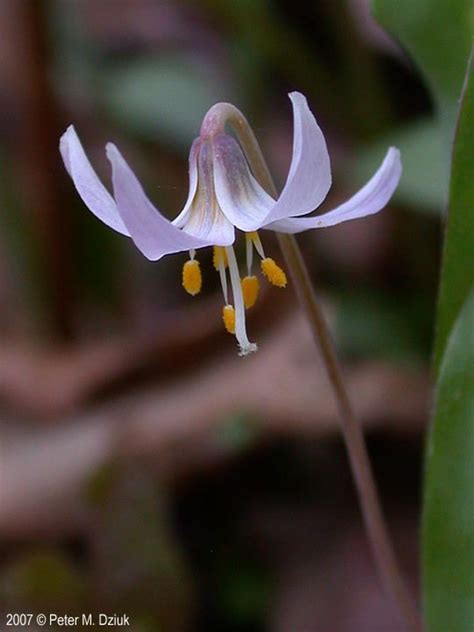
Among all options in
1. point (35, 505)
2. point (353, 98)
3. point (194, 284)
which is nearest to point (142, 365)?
point (35, 505)

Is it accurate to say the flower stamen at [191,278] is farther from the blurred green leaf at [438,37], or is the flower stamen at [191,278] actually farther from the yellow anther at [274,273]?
the blurred green leaf at [438,37]

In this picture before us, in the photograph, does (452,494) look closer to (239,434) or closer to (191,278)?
(191,278)

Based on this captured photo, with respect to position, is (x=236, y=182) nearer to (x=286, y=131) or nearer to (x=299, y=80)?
(x=299, y=80)

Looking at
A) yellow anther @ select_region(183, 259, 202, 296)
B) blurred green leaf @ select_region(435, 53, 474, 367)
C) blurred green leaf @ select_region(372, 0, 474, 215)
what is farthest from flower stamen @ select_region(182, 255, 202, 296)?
blurred green leaf @ select_region(372, 0, 474, 215)

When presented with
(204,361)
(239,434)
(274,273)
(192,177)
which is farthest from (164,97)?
(274,273)

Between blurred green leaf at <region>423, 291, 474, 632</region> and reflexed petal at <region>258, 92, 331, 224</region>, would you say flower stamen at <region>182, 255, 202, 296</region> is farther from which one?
blurred green leaf at <region>423, 291, 474, 632</region>

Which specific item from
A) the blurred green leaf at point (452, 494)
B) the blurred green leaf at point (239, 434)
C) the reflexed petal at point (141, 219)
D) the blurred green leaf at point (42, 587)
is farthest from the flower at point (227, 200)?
the blurred green leaf at point (239, 434)
